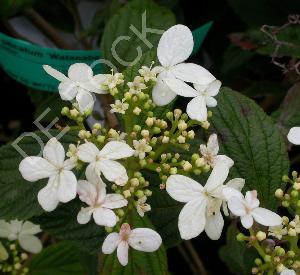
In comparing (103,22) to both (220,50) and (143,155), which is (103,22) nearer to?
(220,50)

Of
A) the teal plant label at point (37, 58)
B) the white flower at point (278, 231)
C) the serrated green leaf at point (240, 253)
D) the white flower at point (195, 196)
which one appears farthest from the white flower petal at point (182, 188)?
the teal plant label at point (37, 58)

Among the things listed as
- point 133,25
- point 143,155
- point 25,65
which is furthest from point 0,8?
point 143,155

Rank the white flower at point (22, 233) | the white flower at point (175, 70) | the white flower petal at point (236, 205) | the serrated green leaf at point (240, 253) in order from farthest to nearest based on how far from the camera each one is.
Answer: the white flower at point (22, 233) < the serrated green leaf at point (240, 253) < the white flower at point (175, 70) < the white flower petal at point (236, 205)

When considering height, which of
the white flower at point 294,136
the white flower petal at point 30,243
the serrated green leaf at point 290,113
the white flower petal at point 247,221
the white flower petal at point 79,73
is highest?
the white flower petal at point 79,73

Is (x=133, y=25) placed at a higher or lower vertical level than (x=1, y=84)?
higher

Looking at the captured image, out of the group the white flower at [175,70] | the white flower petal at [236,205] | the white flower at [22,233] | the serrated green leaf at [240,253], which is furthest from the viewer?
the white flower at [22,233]

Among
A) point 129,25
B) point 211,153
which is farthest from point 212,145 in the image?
point 129,25

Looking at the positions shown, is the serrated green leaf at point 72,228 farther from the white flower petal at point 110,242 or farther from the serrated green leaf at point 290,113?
the serrated green leaf at point 290,113

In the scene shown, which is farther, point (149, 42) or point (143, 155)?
point (149, 42)
